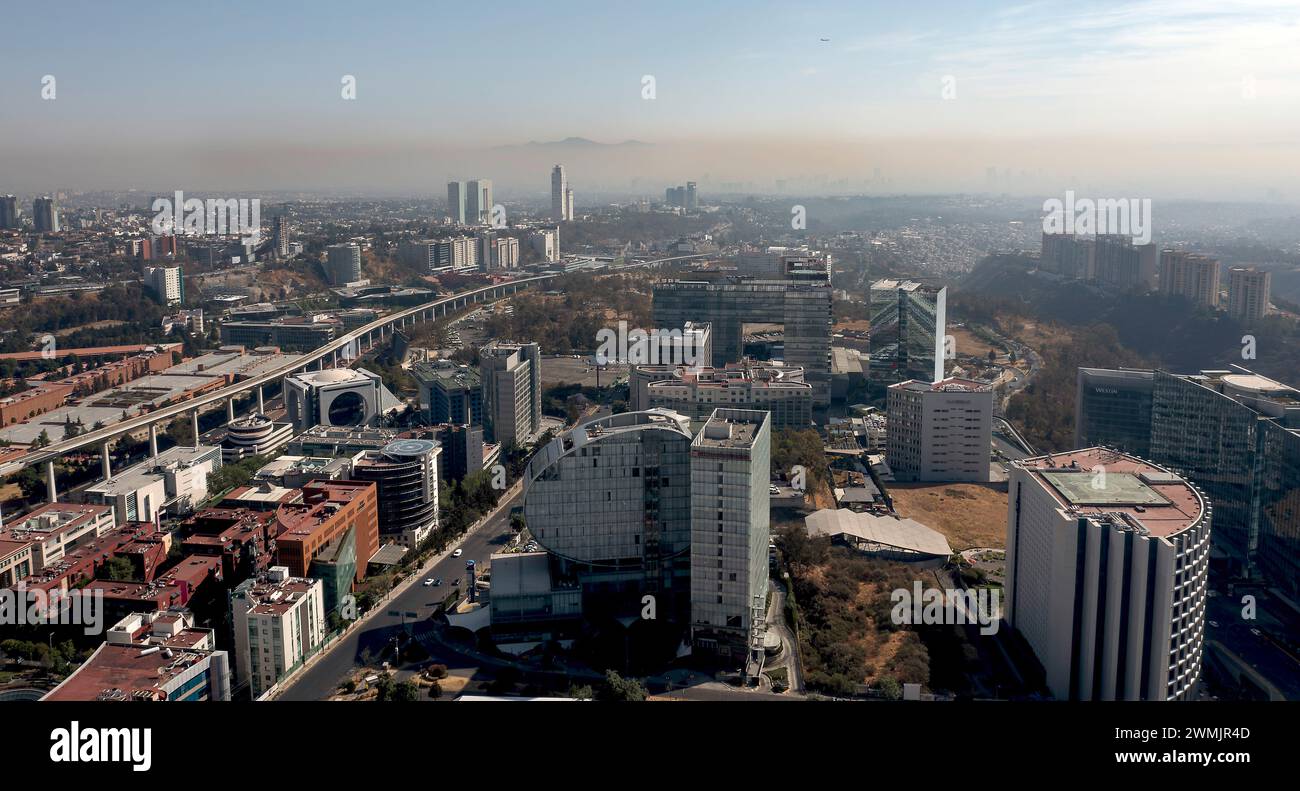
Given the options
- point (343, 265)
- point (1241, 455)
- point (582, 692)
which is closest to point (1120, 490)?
point (1241, 455)

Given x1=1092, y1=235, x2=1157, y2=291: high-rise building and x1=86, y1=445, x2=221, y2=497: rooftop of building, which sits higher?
x1=1092, y1=235, x2=1157, y2=291: high-rise building

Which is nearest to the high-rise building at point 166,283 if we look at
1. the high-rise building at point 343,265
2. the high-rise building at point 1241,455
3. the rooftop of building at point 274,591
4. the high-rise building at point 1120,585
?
the high-rise building at point 343,265

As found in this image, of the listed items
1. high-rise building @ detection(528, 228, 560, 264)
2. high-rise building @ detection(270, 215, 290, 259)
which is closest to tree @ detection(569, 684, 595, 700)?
high-rise building @ detection(270, 215, 290, 259)

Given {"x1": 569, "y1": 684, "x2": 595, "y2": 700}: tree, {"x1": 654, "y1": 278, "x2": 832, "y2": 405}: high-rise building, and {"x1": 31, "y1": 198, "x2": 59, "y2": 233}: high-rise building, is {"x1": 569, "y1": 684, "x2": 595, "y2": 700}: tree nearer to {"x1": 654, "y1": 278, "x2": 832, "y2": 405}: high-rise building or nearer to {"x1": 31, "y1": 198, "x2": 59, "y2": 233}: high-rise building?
{"x1": 654, "y1": 278, "x2": 832, "y2": 405}: high-rise building

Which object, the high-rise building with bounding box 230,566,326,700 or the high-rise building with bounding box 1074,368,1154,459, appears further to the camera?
the high-rise building with bounding box 1074,368,1154,459

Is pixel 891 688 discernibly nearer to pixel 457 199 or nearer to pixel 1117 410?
pixel 1117 410
